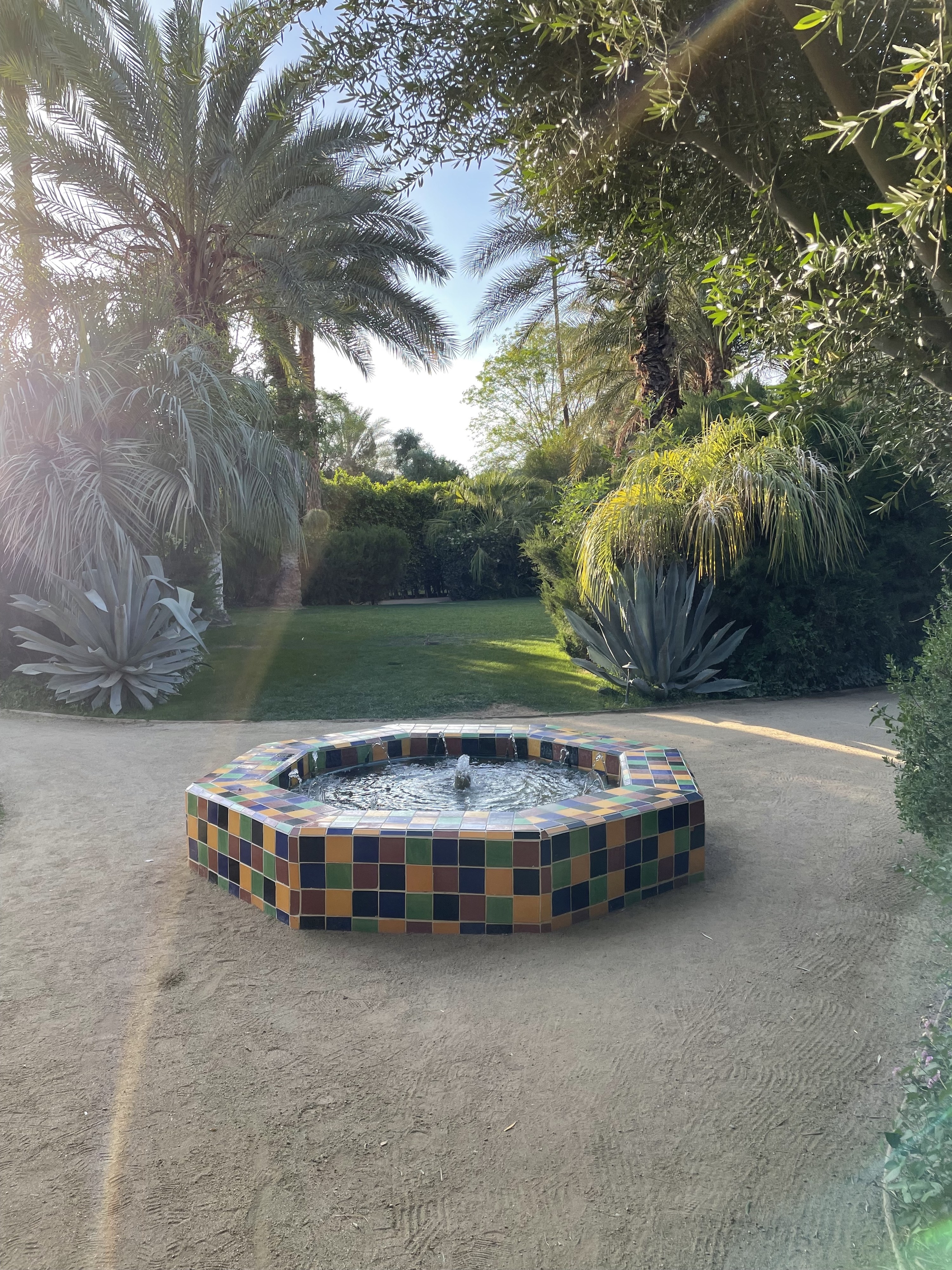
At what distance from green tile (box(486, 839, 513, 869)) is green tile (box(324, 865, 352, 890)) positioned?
580 mm

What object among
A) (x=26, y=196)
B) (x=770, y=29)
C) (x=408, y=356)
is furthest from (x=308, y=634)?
(x=770, y=29)

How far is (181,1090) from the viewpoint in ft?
8.57

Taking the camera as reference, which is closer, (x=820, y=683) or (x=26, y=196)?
(x=820, y=683)

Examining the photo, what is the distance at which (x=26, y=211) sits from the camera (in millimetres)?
12898

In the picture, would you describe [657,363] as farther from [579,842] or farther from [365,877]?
[365,877]

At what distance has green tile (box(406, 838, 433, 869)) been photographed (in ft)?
11.9

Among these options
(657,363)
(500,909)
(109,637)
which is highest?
(657,363)

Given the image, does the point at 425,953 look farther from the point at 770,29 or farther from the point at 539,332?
the point at 539,332

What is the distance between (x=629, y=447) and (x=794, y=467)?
295cm

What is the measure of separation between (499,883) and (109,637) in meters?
6.90

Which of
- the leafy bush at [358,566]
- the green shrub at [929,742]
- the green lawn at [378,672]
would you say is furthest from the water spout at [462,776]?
the leafy bush at [358,566]

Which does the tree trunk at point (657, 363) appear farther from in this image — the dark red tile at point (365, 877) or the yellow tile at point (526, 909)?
the dark red tile at point (365, 877)

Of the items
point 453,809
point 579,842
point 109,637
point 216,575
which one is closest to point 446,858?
point 579,842

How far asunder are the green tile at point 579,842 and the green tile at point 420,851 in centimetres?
58
